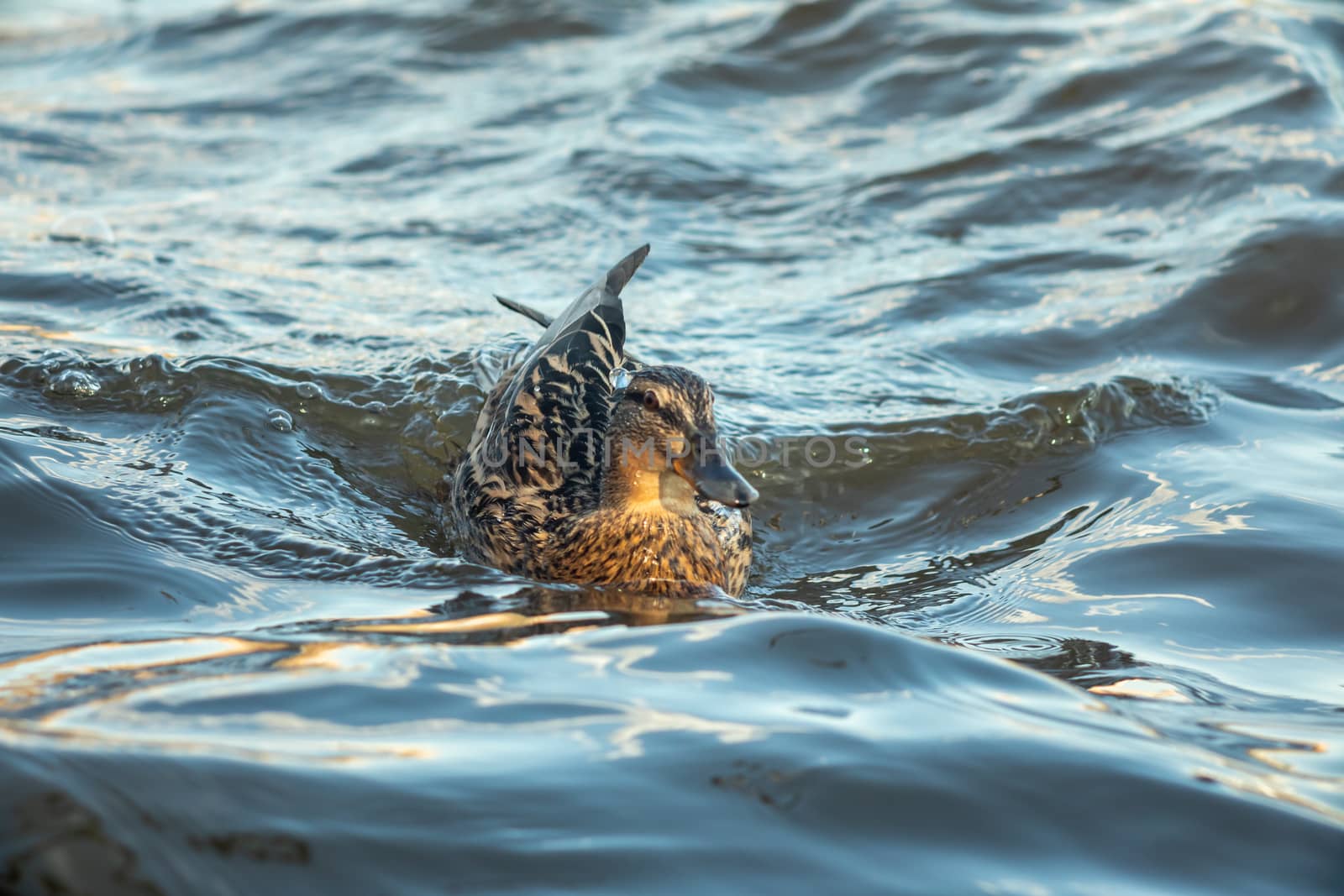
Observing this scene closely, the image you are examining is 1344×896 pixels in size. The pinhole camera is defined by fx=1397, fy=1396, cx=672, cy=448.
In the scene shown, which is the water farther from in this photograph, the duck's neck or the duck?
the duck's neck

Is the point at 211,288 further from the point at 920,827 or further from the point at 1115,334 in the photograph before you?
the point at 920,827

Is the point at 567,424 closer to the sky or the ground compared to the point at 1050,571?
closer to the sky

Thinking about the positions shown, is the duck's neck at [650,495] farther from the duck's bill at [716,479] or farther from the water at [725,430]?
the water at [725,430]

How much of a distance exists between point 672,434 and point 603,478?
493 mm

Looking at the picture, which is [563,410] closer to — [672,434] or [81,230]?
[672,434]

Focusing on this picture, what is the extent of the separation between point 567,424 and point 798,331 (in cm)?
247

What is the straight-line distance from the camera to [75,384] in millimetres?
5719

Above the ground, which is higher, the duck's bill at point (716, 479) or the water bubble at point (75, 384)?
the water bubble at point (75, 384)

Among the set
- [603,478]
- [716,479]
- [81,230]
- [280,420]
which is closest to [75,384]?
[280,420]

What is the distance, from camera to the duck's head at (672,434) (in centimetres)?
438

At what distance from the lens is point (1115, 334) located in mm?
7129

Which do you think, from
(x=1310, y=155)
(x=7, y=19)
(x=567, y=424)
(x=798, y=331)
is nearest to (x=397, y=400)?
(x=567, y=424)

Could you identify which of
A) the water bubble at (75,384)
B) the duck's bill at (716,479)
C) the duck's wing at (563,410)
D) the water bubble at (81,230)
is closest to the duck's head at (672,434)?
the duck's bill at (716,479)

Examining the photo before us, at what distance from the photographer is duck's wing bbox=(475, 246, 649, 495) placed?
5121 mm
